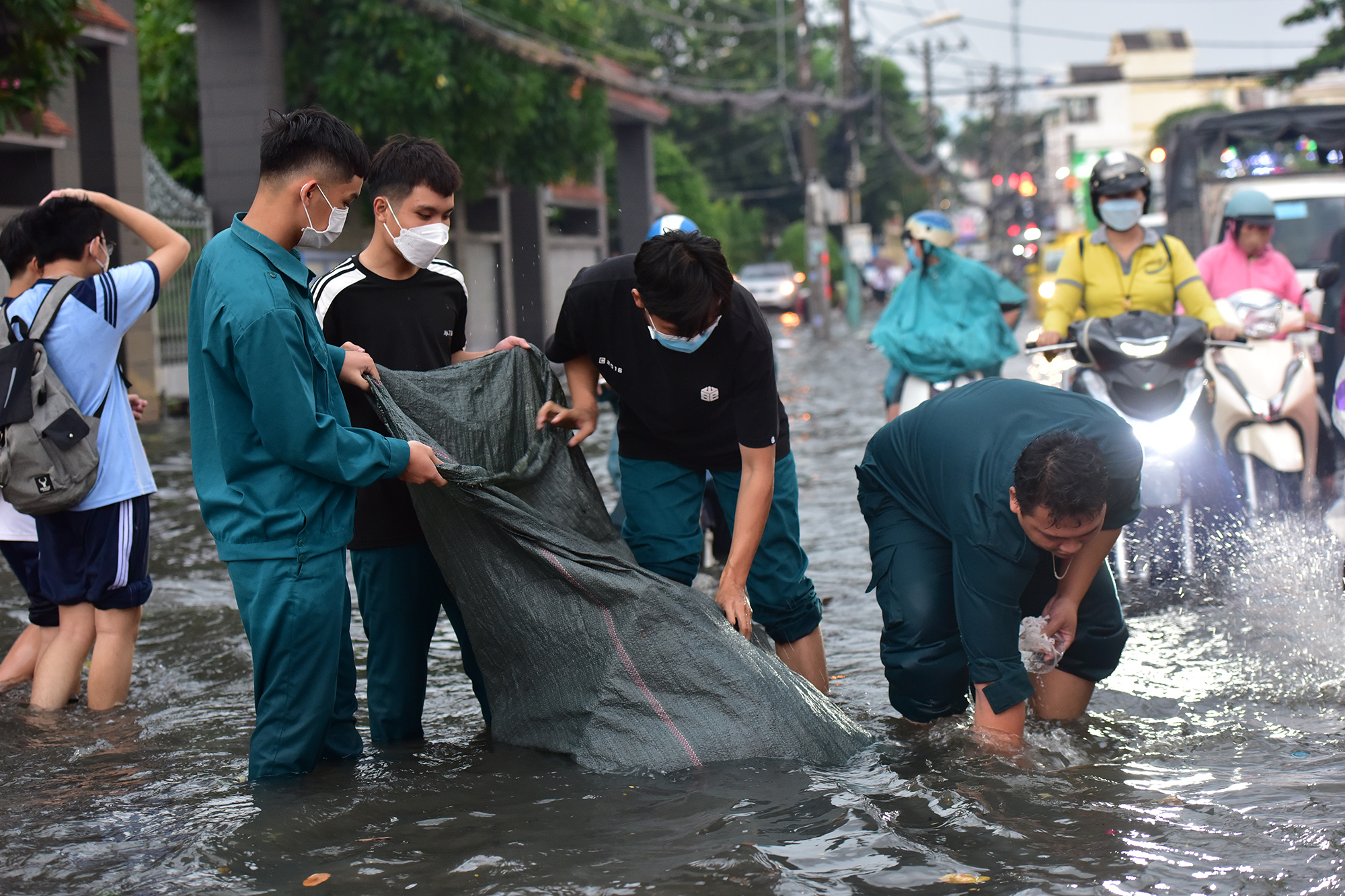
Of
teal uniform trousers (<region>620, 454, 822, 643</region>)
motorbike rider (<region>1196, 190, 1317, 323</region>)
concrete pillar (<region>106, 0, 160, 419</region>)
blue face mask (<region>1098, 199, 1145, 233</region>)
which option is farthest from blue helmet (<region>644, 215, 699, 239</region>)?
concrete pillar (<region>106, 0, 160, 419</region>)

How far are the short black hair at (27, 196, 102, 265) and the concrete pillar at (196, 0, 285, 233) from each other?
41.1 feet

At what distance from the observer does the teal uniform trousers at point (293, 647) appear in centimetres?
345

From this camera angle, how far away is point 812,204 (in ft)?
105

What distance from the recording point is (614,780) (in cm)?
379

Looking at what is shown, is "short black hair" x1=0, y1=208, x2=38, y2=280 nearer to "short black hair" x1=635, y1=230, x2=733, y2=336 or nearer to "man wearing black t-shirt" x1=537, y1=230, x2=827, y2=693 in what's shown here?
"man wearing black t-shirt" x1=537, y1=230, x2=827, y2=693

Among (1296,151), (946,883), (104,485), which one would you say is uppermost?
(1296,151)

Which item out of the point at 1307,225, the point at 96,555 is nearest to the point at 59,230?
the point at 96,555

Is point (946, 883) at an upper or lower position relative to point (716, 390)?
lower

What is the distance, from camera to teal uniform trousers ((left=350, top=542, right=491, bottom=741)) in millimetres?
4070

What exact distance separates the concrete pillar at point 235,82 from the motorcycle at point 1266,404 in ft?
41.5

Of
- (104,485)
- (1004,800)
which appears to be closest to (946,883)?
(1004,800)

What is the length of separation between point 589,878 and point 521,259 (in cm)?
2534

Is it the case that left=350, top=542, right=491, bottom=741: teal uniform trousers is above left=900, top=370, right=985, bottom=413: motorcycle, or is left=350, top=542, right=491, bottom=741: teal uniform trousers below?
below

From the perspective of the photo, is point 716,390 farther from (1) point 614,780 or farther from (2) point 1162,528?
(2) point 1162,528
